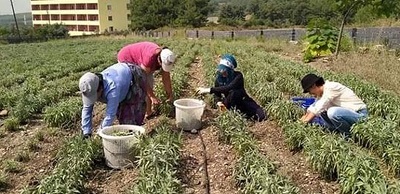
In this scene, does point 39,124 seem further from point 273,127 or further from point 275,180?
point 275,180

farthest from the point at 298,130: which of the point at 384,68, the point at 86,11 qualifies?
the point at 86,11

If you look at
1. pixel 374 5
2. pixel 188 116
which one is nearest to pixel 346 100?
pixel 188 116

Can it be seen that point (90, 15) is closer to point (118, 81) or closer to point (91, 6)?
point (91, 6)

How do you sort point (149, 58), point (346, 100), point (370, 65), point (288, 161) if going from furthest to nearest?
point (370, 65) < point (149, 58) < point (346, 100) < point (288, 161)

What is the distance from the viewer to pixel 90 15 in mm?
80938

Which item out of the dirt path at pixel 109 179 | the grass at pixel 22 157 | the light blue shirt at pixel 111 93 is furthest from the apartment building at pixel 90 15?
the dirt path at pixel 109 179

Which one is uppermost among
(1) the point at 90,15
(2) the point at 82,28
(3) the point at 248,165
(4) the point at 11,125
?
(1) the point at 90,15

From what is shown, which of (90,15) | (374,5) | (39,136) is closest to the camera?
(39,136)

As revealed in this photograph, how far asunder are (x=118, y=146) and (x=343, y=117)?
299 centimetres

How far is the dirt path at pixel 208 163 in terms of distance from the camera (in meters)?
4.67

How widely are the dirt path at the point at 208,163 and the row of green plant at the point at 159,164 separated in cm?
21

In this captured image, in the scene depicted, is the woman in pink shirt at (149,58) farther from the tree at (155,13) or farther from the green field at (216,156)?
the tree at (155,13)

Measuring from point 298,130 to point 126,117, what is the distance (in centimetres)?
234

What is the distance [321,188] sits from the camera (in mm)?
4551
